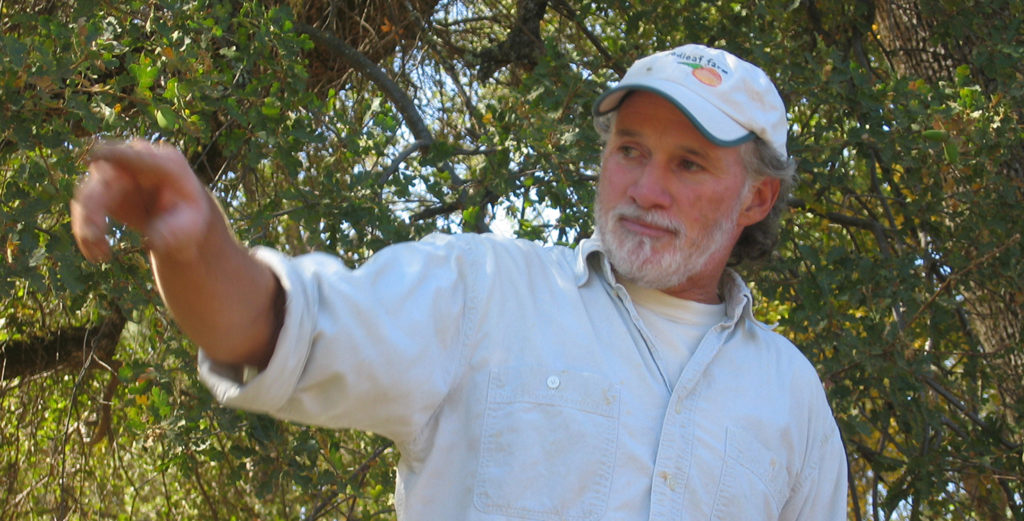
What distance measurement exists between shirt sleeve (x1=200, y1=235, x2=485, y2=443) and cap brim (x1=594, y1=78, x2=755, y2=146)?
487 mm

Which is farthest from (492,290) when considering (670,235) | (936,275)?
(936,275)

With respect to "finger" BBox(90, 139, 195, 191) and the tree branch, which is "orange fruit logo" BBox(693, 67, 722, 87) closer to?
"finger" BBox(90, 139, 195, 191)

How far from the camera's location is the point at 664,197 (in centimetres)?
200

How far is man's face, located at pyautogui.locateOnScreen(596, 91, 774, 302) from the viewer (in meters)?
1.95

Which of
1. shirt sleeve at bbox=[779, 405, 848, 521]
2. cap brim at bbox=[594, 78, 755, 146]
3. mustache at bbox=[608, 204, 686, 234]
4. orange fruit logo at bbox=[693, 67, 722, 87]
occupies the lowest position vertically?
shirt sleeve at bbox=[779, 405, 848, 521]

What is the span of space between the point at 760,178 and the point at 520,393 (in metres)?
0.81

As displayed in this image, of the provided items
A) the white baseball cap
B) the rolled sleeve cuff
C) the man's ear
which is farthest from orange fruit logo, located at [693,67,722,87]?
the rolled sleeve cuff

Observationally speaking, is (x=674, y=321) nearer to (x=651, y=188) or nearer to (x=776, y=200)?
(x=651, y=188)

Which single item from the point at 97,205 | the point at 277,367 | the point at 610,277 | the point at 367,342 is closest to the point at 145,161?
the point at 97,205

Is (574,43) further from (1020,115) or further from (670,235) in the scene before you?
(670,235)

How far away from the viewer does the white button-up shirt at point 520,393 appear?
150 cm

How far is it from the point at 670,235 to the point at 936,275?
2227 mm

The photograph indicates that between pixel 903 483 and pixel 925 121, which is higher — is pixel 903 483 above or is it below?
below

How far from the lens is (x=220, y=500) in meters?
4.30
